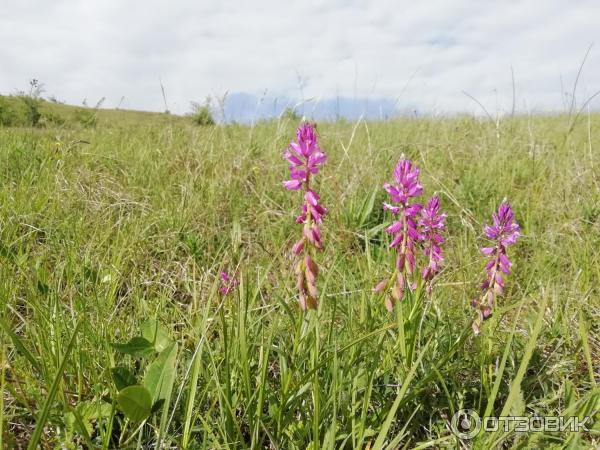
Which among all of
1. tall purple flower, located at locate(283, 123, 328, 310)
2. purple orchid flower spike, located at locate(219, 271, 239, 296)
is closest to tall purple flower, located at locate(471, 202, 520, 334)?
tall purple flower, located at locate(283, 123, 328, 310)

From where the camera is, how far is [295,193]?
3389mm

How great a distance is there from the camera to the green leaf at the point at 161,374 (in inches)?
51.7

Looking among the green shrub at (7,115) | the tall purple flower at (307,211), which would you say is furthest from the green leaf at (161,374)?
the green shrub at (7,115)

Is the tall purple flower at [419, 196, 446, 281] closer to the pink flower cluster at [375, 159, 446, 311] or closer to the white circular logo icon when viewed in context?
the pink flower cluster at [375, 159, 446, 311]

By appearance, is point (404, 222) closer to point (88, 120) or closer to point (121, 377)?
point (121, 377)

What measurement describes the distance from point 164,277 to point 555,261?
2160mm

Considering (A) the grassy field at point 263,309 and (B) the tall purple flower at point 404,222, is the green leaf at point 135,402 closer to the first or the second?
(A) the grassy field at point 263,309

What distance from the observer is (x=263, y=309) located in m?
2.03

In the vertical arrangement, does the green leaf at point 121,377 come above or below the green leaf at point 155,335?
below

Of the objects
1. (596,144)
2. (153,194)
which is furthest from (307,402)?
(596,144)

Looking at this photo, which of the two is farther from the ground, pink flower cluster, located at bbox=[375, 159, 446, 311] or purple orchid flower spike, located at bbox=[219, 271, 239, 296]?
pink flower cluster, located at bbox=[375, 159, 446, 311]

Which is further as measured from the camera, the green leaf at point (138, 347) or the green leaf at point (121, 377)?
the green leaf at point (138, 347)

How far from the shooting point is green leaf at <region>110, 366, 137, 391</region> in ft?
4.40

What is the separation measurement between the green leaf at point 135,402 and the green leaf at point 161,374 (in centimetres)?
5
